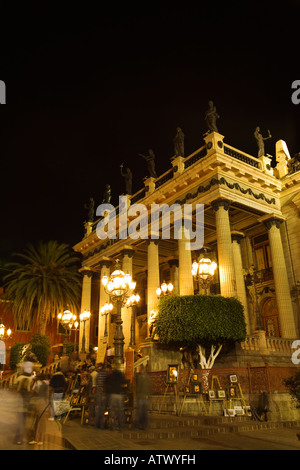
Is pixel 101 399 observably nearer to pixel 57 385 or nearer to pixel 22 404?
pixel 57 385

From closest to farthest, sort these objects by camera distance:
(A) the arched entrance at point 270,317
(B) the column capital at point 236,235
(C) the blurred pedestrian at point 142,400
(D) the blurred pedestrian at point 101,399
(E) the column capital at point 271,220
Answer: (C) the blurred pedestrian at point 142,400 < (D) the blurred pedestrian at point 101,399 < (E) the column capital at point 271,220 < (A) the arched entrance at point 270,317 < (B) the column capital at point 236,235

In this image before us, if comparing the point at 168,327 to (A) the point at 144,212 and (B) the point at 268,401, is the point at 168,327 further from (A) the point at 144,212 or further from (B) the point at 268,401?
(A) the point at 144,212

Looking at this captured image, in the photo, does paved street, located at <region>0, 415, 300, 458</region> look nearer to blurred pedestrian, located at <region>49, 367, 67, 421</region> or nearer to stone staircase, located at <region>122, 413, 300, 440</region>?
stone staircase, located at <region>122, 413, 300, 440</region>

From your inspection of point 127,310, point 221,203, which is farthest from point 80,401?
point 127,310

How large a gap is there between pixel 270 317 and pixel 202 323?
9.72 metres

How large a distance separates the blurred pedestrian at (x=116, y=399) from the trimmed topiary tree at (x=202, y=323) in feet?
21.6

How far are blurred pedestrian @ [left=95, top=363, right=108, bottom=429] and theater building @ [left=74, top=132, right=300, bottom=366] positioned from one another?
886cm

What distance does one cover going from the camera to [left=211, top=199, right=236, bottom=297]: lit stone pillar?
18.6 meters

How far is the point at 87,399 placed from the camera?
10742mm

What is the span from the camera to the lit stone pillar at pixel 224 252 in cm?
1858

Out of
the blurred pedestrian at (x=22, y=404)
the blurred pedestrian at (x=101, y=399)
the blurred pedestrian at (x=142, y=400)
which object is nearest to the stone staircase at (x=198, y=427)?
the blurred pedestrian at (x=142, y=400)

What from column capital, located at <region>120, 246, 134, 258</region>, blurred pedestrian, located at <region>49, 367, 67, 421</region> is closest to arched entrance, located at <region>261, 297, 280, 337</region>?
column capital, located at <region>120, 246, 134, 258</region>

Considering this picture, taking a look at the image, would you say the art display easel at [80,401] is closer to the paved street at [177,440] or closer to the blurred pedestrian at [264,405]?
the paved street at [177,440]

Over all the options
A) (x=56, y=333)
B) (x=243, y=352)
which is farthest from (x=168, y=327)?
(x=56, y=333)
